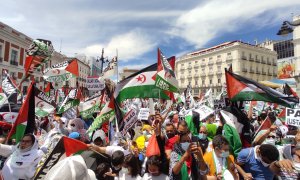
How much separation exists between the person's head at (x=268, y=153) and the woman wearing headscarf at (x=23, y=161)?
9.66 ft

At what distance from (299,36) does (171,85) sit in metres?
38.0

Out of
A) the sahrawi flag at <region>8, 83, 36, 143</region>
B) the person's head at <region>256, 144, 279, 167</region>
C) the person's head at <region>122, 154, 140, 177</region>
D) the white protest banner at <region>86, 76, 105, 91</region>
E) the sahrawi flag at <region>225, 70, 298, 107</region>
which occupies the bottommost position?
the person's head at <region>122, 154, 140, 177</region>

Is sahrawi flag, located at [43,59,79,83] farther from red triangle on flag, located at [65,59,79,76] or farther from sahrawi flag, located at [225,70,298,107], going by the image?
sahrawi flag, located at [225,70,298,107]

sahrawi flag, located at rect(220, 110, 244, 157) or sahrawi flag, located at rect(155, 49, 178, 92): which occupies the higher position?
sahrawi flag, located at rect(155, 49, 178, 92)

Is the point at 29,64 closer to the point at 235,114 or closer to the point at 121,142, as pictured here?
the point at 121,142

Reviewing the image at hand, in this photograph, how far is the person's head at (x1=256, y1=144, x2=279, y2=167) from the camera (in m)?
3.56

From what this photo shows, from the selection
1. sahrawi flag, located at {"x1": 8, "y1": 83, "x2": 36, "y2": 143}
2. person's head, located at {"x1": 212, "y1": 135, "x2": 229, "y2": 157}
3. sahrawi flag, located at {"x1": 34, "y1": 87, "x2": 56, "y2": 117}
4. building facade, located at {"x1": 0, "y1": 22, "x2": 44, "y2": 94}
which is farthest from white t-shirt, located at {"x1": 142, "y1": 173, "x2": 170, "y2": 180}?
building facade, located at {"x1": 0, "y1": 22, "x2": 44, "y2": 94}

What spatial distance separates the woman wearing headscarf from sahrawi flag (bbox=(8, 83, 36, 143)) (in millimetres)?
594

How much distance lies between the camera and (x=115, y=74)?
845 centimetres

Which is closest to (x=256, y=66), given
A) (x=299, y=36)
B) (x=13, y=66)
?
(x=299, y=36)

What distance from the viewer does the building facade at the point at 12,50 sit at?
33188mm

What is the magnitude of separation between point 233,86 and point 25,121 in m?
3.95

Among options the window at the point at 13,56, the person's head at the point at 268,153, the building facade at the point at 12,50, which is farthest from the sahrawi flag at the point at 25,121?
the window at the point at 13,56

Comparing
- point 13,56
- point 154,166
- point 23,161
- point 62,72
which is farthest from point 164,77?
point 13,56
